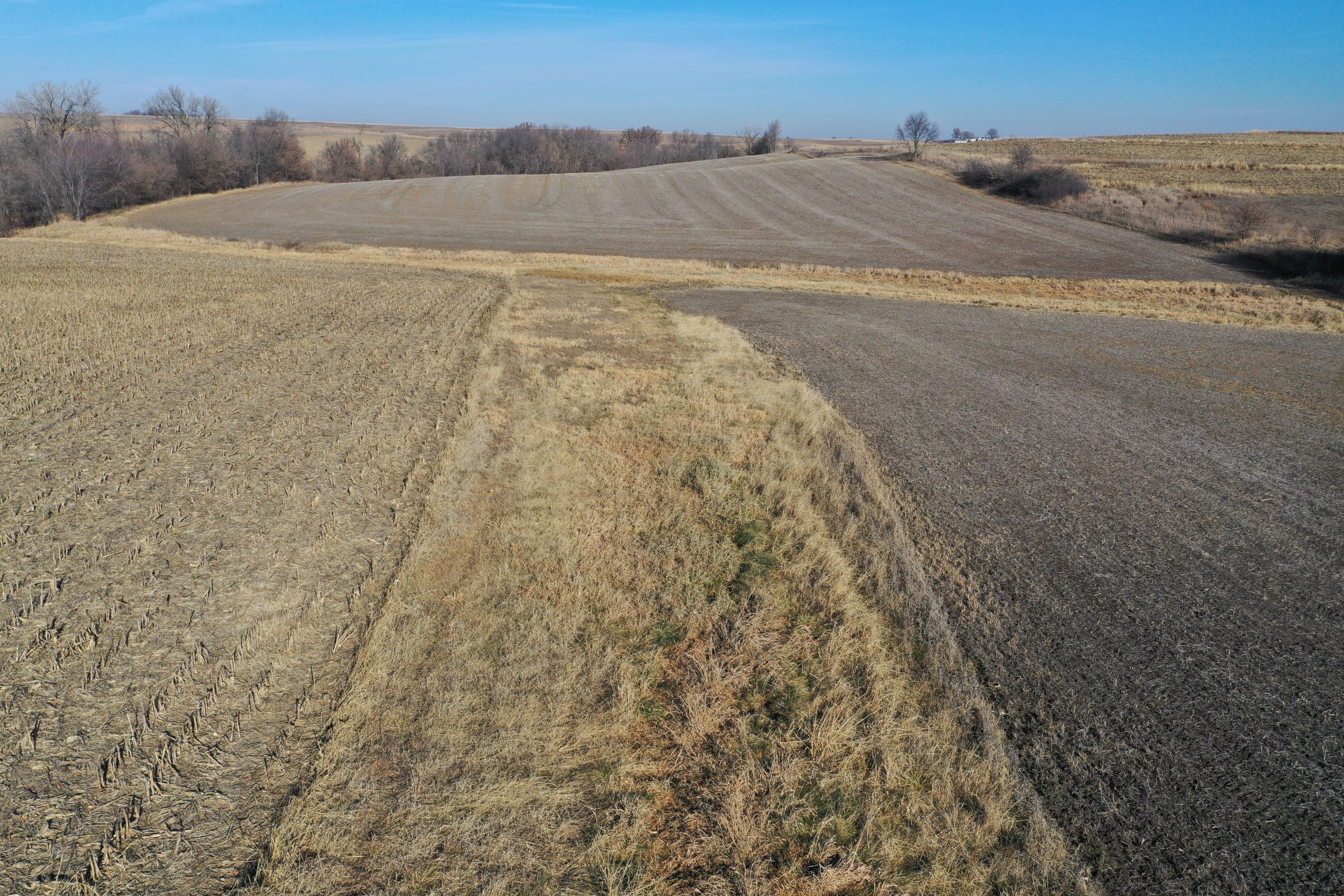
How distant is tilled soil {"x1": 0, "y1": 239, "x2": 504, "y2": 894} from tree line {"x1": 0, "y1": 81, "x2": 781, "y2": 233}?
52410 millimetres

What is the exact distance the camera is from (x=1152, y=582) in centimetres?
677

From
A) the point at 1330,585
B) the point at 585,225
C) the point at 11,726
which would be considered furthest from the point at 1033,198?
the point at 11,726

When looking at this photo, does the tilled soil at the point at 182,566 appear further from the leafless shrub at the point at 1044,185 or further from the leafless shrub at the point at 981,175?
the leafless shrub at the point at 981,175

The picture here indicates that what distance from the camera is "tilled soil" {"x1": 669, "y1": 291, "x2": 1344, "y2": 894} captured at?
4.20 meters

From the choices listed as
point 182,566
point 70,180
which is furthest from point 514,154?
point 182,566

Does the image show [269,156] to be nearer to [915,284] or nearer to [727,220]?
[727,220]


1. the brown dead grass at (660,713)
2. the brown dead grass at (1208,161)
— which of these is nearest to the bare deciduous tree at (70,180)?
the brown dead grass at (660,713)

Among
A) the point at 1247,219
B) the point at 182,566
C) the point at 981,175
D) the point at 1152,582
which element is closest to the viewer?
the point at 182,566

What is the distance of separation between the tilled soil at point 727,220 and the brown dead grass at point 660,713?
29.3m

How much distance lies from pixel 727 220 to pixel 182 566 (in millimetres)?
47958

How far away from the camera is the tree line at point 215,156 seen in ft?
173

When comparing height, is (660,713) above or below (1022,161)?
below

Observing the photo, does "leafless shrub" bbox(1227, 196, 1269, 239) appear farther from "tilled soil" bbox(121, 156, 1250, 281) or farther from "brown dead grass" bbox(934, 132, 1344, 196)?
"brown dead grass" bbox(934, 132, 1344, 196)

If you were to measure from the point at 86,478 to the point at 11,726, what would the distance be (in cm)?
439
